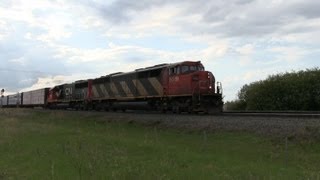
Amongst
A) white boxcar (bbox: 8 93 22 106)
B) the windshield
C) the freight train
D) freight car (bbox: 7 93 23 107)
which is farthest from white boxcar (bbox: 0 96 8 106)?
the windshield

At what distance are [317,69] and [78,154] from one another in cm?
3845

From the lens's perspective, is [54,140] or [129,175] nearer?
[129,175]

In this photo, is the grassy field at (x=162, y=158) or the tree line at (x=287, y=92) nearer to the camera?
the grassy field at (x=162, y=158)

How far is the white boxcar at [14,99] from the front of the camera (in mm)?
93188

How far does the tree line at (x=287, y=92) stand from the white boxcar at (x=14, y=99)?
5319 cm

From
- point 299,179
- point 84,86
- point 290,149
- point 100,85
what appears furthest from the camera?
point 84,86

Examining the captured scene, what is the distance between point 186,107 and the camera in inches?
1320

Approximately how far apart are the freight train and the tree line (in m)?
14.9

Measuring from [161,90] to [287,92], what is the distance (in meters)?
17.6

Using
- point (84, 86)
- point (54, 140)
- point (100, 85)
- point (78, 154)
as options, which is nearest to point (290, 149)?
point (78, 154)

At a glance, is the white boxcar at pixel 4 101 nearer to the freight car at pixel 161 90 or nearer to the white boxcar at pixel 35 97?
the white boxcar at pixel 35 97

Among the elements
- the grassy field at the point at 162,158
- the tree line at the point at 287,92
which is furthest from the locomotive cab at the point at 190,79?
the tree line at the point at 287,92

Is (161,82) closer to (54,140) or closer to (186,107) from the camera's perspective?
(186,107)

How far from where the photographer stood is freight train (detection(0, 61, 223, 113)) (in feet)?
109
